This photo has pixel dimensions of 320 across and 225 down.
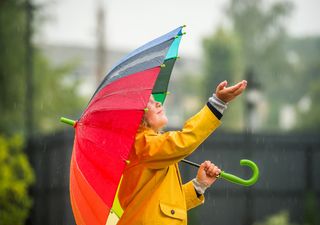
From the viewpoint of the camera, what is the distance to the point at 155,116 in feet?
18.0

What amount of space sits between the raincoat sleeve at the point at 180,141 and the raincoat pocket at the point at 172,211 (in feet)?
0.86

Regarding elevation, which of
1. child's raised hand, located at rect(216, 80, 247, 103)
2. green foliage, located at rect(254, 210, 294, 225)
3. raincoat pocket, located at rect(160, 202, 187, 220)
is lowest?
green foliage, located at rect(254, 210, 294, 225)

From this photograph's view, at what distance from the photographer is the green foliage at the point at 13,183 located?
57.1 feet

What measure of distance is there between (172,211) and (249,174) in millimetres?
10353

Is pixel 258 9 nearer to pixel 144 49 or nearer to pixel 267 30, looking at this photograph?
pixel 267 30

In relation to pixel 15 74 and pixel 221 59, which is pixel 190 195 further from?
pixel 221 59

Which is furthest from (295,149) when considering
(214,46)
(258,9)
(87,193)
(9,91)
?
(258,9)

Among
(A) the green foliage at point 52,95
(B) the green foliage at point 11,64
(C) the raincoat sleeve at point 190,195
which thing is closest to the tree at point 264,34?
(A) the green foliage at point 52,95

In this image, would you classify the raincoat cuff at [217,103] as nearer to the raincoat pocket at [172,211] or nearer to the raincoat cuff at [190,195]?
the raincoat pocket at [172,211]

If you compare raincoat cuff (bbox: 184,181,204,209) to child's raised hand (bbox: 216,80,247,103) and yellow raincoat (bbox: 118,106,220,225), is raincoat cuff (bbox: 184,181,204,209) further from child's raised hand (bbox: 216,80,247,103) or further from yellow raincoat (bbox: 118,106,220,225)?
child's raised hand (bbox: 216,80,247,103)

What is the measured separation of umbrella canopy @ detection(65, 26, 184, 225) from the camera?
5.18 meters

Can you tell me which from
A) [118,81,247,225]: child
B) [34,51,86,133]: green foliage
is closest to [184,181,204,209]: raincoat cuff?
[118,81,247,225]: child

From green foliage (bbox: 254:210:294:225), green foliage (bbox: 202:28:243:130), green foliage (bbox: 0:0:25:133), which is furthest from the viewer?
green foliage (bbox: 202:28:243:130)

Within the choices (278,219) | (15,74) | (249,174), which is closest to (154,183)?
(278,219)
